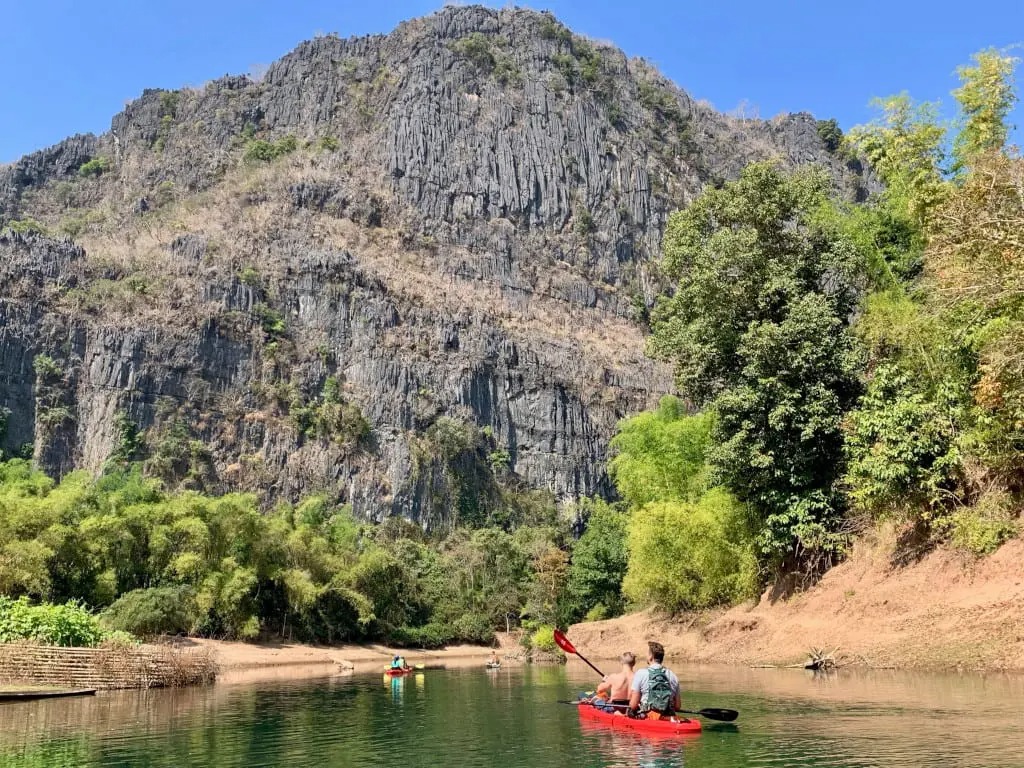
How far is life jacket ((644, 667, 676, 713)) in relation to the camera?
13016mm

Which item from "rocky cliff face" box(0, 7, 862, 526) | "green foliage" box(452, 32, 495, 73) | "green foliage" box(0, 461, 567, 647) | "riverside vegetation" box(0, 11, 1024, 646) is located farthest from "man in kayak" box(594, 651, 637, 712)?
"green foliage" box(452, 32, 495, 73)

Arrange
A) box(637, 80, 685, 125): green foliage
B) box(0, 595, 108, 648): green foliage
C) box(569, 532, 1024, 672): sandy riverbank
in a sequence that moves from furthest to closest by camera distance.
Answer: box(637, 80, 685, 125): green foliage, box(0, 595, 108, 648): green foliage, box(569, 532, 1024, 672): sandy riverbank

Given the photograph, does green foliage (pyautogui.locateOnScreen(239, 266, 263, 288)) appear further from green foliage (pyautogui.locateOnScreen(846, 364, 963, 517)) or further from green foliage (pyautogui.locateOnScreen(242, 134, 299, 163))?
green foliage (pyautogui.locateOnScreen(846, 364, 963, 517))

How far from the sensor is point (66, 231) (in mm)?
106812

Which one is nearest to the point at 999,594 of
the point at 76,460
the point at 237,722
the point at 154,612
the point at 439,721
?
the point at 439,721

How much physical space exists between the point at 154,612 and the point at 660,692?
105ft

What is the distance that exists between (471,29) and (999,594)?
129 metres

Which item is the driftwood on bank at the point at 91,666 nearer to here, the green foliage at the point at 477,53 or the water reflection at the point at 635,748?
the water reflection at the point at 635,748

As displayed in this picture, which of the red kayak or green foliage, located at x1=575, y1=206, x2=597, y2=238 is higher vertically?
green foliage, located at x1=575, y1=206, x2=597, y2=238

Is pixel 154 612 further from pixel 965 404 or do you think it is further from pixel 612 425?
pixel 612 425

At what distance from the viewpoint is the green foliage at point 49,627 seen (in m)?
23.4

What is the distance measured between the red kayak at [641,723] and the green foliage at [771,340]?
51.0 ft

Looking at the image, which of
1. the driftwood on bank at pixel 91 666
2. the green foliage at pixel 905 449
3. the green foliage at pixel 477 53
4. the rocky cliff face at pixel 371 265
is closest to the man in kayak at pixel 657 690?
the green foliage at pixel 905 449

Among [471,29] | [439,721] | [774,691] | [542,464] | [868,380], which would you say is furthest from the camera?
[471,29]
